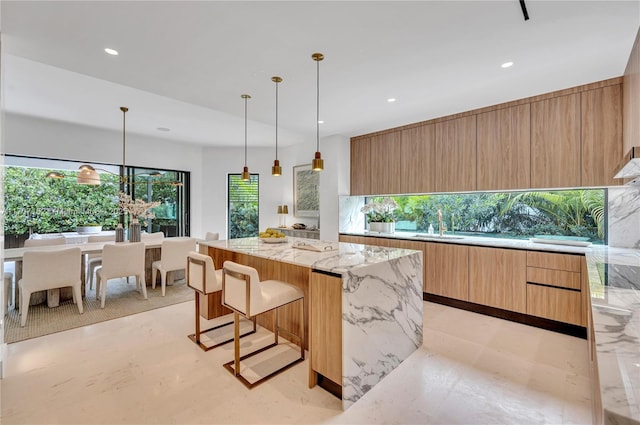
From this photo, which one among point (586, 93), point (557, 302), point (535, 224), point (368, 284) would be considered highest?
point (586, 93)

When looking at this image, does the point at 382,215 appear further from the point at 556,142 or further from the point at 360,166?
the point at 556,142

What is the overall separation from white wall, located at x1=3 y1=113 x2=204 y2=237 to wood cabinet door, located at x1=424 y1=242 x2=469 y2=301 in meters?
5.09

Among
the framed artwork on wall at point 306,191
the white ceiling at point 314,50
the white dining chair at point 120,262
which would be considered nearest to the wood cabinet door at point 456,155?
the white ceiling at point 314,50

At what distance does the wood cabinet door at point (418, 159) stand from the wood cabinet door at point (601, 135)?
158cm

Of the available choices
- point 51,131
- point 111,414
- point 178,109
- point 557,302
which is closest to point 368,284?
point 111,414

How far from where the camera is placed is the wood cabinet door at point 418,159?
4.00 meters

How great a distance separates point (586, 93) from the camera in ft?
9.34

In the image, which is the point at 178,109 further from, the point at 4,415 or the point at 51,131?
the point at 4,415

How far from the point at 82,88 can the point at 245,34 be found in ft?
8.63

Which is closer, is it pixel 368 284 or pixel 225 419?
pixel 225 419

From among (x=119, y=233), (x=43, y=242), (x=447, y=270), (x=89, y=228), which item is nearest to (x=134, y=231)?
(x=119, y=233)

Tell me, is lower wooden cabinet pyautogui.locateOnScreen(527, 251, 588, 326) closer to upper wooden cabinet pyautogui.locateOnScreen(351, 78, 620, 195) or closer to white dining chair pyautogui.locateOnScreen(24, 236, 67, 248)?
upper wooden cabinet pyautogui.locateOnScreen(351, 78, 620, 195)

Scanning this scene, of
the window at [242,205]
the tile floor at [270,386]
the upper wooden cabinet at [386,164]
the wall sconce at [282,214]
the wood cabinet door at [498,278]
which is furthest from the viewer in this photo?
the window at [242,205]

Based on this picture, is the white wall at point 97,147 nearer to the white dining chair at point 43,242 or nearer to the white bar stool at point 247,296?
the white dining chair at point 43,242
